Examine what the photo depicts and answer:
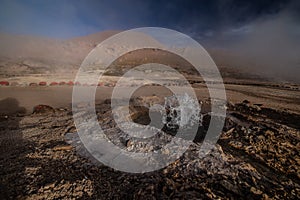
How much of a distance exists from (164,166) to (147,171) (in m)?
0.26

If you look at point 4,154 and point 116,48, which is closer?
point 4,154

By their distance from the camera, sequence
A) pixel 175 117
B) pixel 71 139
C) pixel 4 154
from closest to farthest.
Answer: pixel 4 154, pixel 71 139, pixel 175 117

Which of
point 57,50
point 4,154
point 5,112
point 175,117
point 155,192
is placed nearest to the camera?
point 155,192

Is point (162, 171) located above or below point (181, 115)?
below

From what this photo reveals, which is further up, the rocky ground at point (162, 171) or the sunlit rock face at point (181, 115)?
the sunlit rock face at point (181, 115)

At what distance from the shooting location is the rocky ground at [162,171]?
219 cm

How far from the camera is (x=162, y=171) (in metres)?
2.58

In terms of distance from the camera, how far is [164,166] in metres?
2.69

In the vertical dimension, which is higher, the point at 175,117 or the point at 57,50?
the point at 57,50

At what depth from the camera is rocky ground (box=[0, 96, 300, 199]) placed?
219cm

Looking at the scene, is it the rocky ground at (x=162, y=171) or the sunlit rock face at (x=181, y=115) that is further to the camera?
the sunlit rock face at (x=181, y=115)

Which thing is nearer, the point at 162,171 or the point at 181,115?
the point at 162,171

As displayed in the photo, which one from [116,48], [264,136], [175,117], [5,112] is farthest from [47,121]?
[116,48]

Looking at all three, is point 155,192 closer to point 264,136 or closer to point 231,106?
point 264,136
